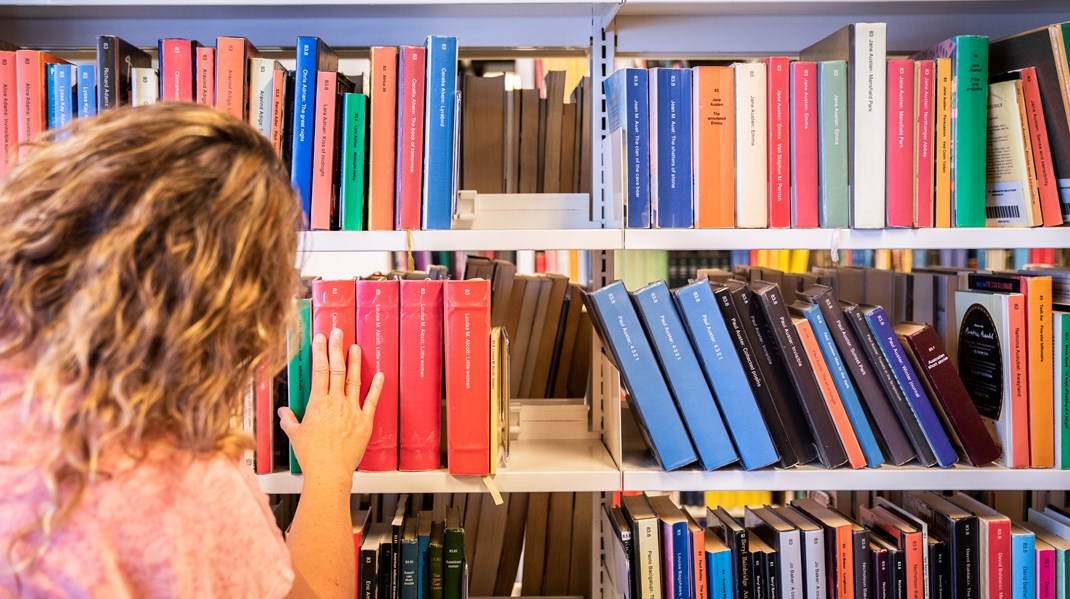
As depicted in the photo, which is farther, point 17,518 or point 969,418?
point 969,418

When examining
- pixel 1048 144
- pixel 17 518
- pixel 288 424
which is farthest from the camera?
pixel 1048 144

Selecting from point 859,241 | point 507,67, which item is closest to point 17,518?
point 859,241

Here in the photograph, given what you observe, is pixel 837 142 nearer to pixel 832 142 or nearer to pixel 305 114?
pixel 832 142

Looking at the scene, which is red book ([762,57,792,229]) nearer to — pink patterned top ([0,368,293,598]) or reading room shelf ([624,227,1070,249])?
reading room shelf ([624,227,1070,249])

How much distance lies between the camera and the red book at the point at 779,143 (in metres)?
1.24

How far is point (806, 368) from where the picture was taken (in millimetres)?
1217

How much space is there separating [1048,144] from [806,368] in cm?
55

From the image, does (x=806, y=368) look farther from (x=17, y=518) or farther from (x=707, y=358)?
(x=17, y=518)

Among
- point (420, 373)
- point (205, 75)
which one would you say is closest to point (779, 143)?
point (420, 373)

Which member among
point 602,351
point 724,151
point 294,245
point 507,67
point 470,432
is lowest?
point 470,432

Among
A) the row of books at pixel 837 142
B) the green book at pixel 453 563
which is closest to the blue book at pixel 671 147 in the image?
the row of books at pixel 837 142

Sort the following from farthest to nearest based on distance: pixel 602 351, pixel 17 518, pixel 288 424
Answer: pixel 602 351 → pixel 288 424 → pixel 17 518

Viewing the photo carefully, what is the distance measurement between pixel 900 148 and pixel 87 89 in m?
1.31

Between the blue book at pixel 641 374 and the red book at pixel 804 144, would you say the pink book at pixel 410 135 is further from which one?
the red book at pixel 804 144
